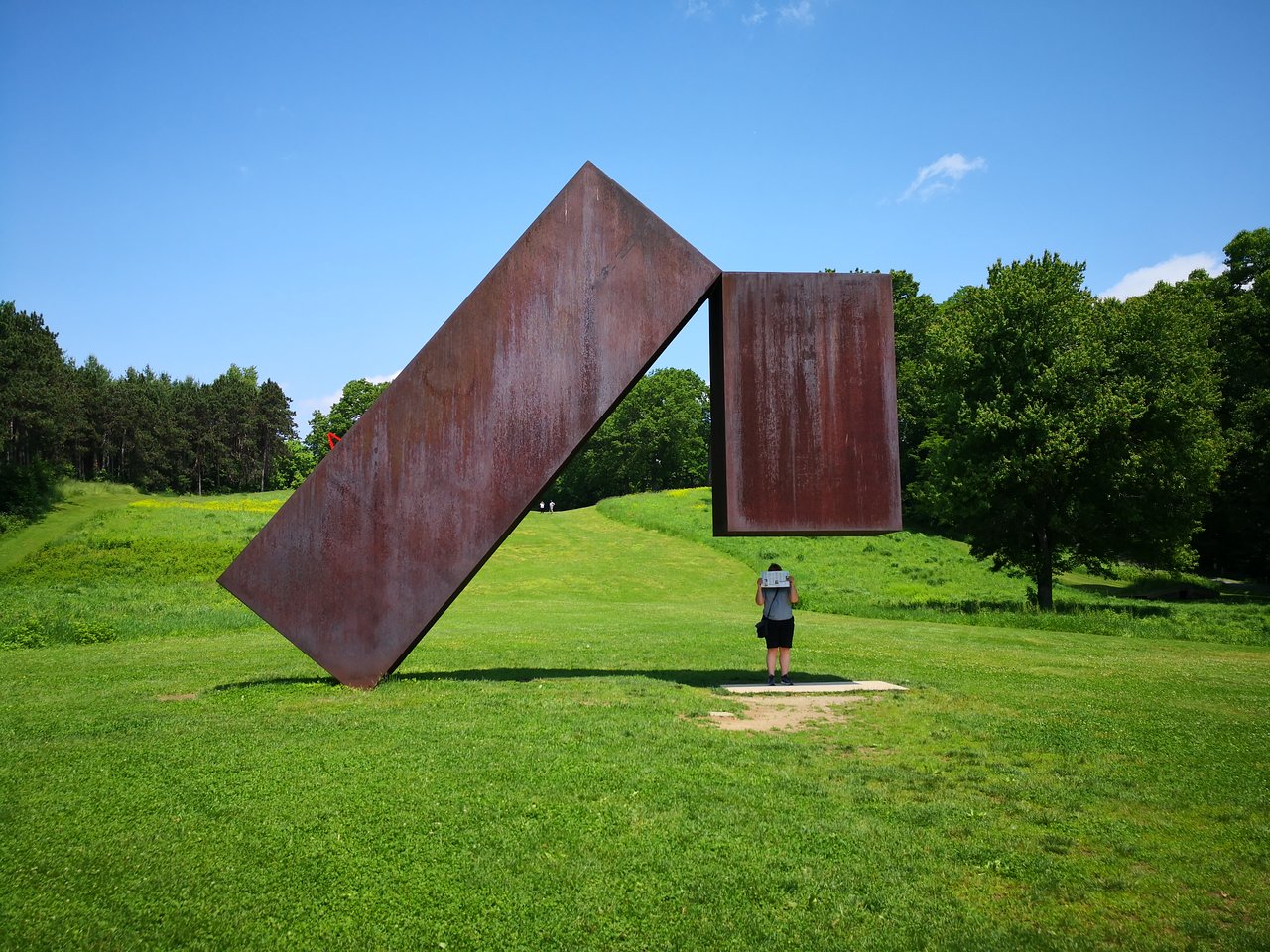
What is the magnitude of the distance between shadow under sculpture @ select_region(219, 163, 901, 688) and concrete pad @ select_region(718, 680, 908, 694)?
7.16ft

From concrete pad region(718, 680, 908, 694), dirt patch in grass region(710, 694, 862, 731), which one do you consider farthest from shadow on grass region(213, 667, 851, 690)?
dirt patch in grass region(710, 694, 862, 731)

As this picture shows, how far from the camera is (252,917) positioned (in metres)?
4.12

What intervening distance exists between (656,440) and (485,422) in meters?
68.2

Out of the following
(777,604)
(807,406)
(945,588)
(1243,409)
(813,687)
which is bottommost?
(945,588)

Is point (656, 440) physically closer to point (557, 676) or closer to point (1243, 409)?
point (1243, 409)

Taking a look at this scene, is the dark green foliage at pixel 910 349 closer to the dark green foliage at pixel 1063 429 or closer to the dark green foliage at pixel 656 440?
the dark green foliage at pixel 656 440

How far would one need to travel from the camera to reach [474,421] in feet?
30.2

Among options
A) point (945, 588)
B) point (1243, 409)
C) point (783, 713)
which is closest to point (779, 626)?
point (783, 713)

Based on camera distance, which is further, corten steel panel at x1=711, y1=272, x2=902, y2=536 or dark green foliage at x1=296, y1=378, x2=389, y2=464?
dark green foliage at x1=296, y1=378, x2=389, y2=464

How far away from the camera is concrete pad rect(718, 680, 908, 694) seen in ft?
33.2

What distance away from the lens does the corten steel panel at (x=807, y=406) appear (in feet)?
30.0

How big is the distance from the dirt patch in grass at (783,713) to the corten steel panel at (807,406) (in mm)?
1807

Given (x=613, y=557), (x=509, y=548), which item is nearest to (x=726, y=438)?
(x=613, y=557)

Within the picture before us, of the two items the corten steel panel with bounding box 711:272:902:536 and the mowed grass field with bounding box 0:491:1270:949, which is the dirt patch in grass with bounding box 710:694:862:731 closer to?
the mowed grass field with bounding box 0:491:1270:949
